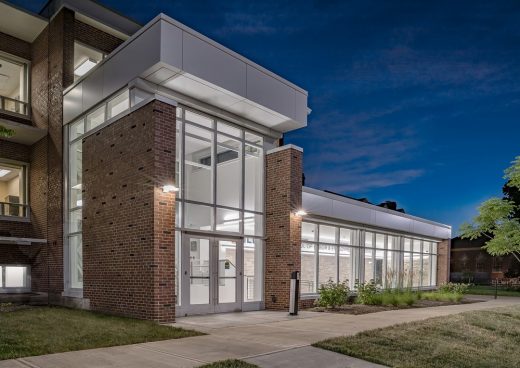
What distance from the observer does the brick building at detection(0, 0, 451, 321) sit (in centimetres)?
1075

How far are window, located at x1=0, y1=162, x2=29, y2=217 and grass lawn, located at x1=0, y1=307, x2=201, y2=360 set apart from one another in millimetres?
6148

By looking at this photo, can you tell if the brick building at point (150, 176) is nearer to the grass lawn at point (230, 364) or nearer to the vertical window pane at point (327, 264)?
the vertical window pane at point (327, 264)

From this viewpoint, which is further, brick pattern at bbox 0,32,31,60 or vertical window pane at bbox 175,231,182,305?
brick pattern at bbox 0,32,31,60

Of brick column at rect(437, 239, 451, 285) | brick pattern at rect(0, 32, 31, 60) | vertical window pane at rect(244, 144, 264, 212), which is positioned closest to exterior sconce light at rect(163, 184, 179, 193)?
vertical window pane at rect(244, 144, 264, 212)

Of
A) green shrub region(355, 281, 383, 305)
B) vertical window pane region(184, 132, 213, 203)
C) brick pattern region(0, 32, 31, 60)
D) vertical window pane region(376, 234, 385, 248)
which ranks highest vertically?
brick pattern region(0, 32, 31, 60)

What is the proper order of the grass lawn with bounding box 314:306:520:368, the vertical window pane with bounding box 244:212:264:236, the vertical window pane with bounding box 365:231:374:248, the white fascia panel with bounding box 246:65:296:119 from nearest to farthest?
1. the grass lawn with bounding box 314:306:520:368
2. the white fascia panel with bounding box 246:65:296:119
3. the vertical window pane with bounding box 244:212:264:236
4. the vertical window pane with bounding box 365:231:374:248

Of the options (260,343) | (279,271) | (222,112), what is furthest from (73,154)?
(260,343)

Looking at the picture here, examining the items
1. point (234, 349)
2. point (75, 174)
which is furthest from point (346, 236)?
point (234, 349)

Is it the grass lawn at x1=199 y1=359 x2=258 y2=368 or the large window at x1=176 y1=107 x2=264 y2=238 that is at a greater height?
the large window at x1=176 y1=107 x2=264 y2=238

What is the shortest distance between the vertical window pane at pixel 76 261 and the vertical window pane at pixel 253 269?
5.17 m

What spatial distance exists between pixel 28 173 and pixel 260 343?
1270 cm

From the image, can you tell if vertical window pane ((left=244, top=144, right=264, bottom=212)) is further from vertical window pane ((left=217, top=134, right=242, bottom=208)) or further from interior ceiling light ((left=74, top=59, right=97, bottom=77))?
interior ceiling light ((left=74, top=59, right=97, bottom=77))

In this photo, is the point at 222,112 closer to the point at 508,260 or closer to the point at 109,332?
the point at 109,332

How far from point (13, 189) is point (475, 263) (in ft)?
156
